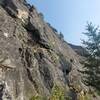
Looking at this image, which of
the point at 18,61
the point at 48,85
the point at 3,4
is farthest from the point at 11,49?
the point at 3,4

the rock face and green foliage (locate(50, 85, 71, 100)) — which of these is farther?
green foliage (locate(50, 85, 71, 100))

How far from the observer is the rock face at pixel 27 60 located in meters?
31.7

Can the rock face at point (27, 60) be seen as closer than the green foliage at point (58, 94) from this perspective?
Yes

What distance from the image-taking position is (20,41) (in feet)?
125

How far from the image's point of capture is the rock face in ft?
104

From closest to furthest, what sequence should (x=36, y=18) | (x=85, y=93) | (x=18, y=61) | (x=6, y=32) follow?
(x=18, y=61) → (x=6, y=32) → (x=85, y=93) → (x=36, y=18)

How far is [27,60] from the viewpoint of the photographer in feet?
119

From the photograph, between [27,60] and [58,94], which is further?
[58,94]

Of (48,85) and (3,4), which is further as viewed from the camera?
(3,4)

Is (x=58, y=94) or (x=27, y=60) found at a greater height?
(x=27, y=60)

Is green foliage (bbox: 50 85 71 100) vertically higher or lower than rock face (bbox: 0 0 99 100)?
lower

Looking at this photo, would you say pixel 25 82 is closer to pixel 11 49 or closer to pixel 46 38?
pixel 11 49

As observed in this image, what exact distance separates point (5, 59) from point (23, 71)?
10.5 ft

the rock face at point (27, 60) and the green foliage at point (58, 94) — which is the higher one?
the rock face at point (27, 60)
